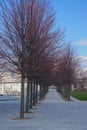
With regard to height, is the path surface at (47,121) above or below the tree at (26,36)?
below

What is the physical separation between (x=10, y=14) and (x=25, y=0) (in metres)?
1.17

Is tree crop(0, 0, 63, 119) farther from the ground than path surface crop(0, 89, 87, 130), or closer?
farther from the ground

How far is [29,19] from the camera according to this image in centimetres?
2242

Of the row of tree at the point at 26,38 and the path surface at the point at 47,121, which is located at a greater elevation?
the row of tree at the point at 26,38

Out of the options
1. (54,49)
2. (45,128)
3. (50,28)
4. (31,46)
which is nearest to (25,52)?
(31,46)

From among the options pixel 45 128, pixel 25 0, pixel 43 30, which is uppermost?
pixel 25 0

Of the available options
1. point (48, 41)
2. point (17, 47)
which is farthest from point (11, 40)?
point (48, 41)

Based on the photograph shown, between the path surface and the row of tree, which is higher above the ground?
the row of tree

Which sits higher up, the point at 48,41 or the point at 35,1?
the point at 35,1

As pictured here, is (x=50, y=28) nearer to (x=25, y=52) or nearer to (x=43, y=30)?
(x=43, y=30)

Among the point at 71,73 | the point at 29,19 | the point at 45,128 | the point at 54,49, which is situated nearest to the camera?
the point at 45,128

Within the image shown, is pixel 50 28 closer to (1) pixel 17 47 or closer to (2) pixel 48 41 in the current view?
(2) pixel 48 41

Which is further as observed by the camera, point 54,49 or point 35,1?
point 54,49

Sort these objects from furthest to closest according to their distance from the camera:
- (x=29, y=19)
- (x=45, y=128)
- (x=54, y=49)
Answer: (x=54, y=49)
(x=29, y=19)
(x=45, y=128)
